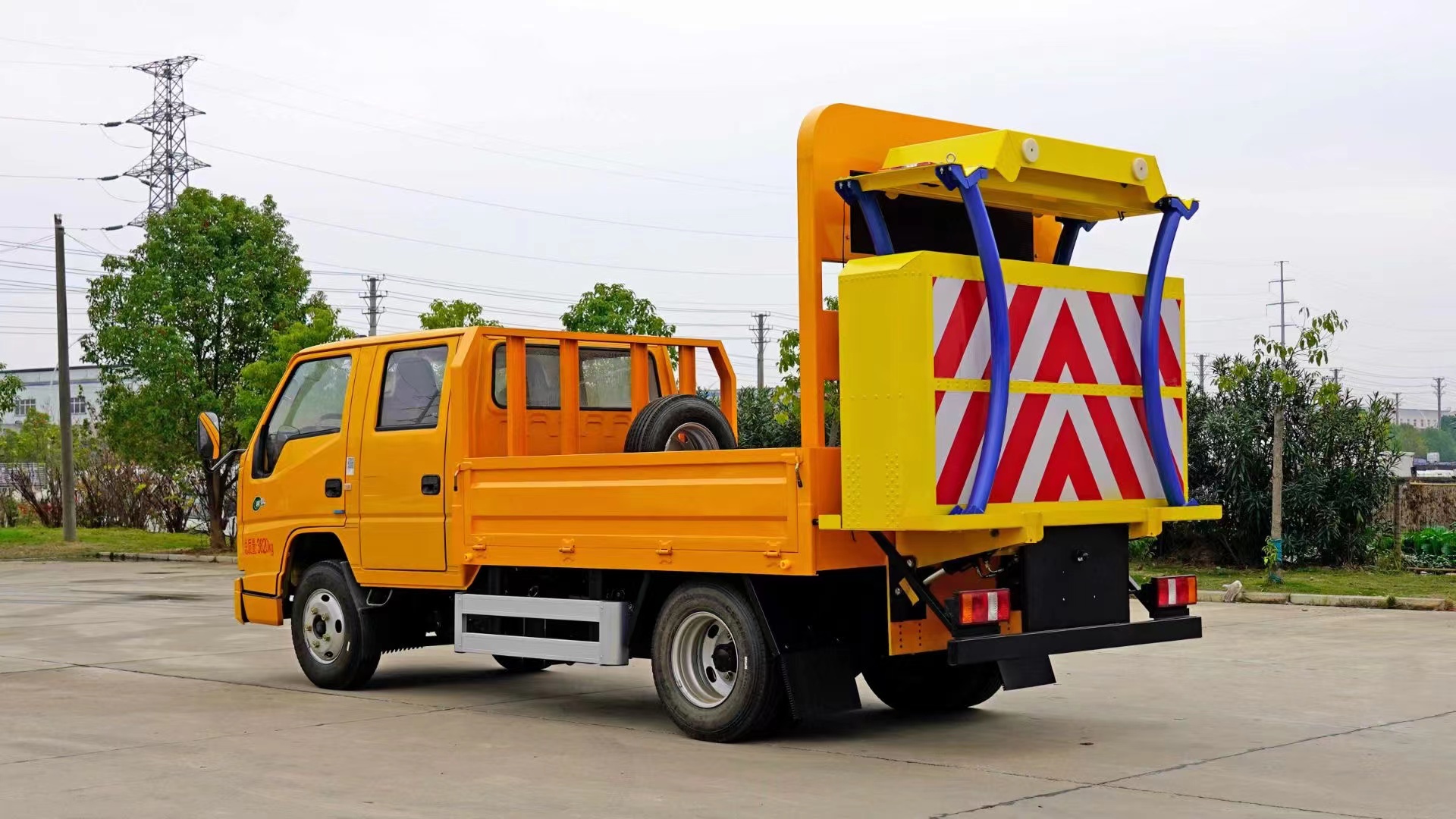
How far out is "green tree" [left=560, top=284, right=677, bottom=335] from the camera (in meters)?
28.8

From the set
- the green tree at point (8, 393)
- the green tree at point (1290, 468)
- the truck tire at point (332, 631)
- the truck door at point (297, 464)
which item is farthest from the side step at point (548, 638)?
the green tree at point (8, 393)

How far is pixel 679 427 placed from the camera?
10672 mm

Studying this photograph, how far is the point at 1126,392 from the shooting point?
9203 mm

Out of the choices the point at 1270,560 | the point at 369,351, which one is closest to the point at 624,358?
the point at 369,351

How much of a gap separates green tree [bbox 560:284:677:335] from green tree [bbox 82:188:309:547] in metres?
6.55

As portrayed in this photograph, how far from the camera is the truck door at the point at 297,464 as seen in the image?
38.2ft

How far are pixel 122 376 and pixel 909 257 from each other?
90.1ft

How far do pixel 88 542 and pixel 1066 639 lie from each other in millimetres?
30555

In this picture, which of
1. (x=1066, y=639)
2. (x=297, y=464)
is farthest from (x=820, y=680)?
(x=297, y=464)

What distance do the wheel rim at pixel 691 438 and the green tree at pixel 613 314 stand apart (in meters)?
17.7

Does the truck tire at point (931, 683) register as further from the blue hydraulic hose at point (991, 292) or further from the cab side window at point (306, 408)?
the cab side window at point (306, 408)

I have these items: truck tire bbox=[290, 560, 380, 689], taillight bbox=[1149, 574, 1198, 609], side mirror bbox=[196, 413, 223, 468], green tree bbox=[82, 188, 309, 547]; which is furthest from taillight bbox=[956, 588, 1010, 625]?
green tree bbox=[82, 188, 309, 547]

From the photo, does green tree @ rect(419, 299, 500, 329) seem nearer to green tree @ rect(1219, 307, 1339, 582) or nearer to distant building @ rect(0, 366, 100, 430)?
green tree @ rect(1219, 307, 1339, 582)

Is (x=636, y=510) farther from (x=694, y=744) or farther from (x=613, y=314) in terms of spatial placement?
(x=613, y=314)
